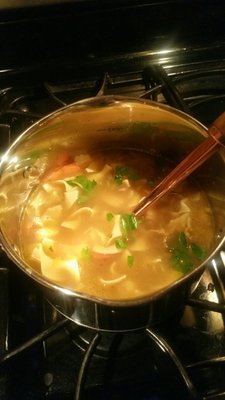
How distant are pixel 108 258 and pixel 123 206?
0.22m

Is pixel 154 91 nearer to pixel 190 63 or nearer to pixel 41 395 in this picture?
pixel 190 63

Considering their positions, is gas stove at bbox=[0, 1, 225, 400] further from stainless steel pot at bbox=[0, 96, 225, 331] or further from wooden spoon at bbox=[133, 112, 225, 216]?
wooden spoon at bbox=[133, 112, 225, 216]

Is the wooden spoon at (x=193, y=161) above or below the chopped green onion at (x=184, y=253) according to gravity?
above

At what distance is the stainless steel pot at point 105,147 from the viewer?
993 mm

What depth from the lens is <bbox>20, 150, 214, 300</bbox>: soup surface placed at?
1251 mm

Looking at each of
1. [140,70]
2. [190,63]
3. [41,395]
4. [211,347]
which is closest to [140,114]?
[140,70]

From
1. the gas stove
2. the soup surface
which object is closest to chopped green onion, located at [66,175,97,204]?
the soup surface

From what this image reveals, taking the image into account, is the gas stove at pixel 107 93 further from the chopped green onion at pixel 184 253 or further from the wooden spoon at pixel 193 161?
the wooden spoon at pixel 193 161

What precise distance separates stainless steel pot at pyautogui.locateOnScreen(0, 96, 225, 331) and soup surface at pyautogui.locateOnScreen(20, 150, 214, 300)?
1.7 inches

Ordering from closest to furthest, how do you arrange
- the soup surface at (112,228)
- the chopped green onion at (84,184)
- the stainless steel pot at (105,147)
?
the stainless steel pot at (105,147) < the soup surface at (112,228) < the chopped green onion at (84,184)

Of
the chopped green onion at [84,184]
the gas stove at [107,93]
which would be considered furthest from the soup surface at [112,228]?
the gas stove at [107,93]

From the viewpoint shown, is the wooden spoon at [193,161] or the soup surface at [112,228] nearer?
the wooden spoon at [193,161]

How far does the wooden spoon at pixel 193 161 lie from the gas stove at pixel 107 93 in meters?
0.24

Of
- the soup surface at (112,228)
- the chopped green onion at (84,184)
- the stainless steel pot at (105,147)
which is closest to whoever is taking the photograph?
the stainless steel pot at (105,147)
